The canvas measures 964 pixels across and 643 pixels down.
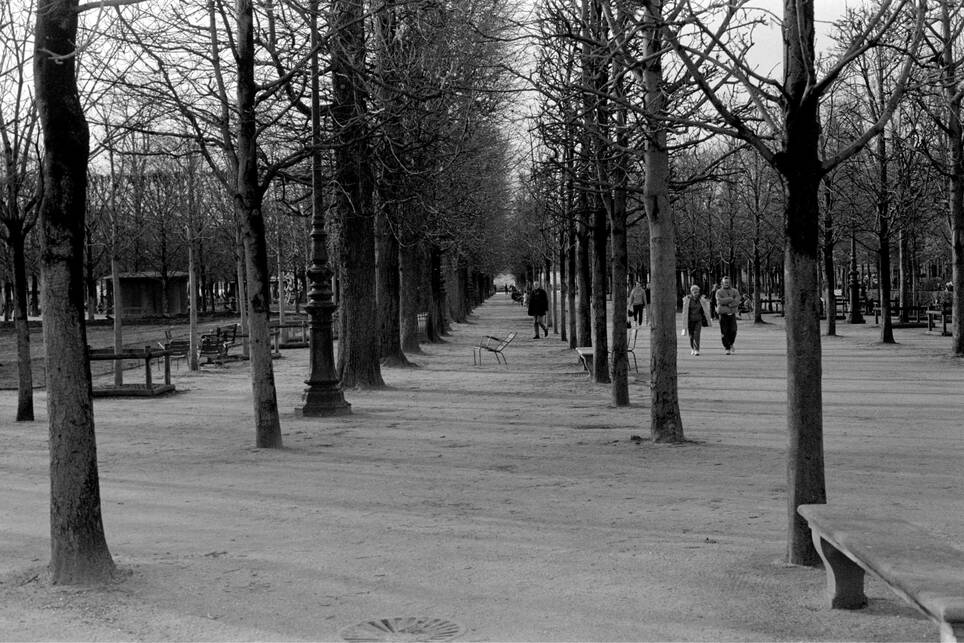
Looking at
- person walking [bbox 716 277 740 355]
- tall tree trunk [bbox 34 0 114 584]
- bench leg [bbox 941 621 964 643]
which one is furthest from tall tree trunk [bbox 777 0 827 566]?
person walking [bbox 716 277 740 355]

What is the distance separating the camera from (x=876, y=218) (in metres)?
33.8

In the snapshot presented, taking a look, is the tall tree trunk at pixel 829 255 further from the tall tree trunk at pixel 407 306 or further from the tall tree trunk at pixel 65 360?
the tall tree trunk at pixel 65 360

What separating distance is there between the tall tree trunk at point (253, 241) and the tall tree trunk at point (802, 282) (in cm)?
709

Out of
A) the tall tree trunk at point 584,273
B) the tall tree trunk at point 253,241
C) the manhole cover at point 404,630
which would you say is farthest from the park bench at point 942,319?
the manhole cover at point 404,630

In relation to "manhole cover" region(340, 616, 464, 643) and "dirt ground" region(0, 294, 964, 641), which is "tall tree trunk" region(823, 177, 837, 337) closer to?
"dirt ground" region(0, 294, 964, 641)

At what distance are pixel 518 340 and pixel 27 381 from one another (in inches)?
940

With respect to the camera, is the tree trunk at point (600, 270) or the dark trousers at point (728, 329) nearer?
the tree trunk at point (600, 270)

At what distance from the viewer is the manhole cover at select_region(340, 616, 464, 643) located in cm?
561

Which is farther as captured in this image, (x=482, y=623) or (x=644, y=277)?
(x=644, y=277)

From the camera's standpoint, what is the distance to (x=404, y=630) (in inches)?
226

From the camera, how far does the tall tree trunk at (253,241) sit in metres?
12.6

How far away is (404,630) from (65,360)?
2583mm

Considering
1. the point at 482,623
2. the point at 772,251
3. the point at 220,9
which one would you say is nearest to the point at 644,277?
the point at 772,251

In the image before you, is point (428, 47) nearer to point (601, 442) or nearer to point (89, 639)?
point (601, 442)
